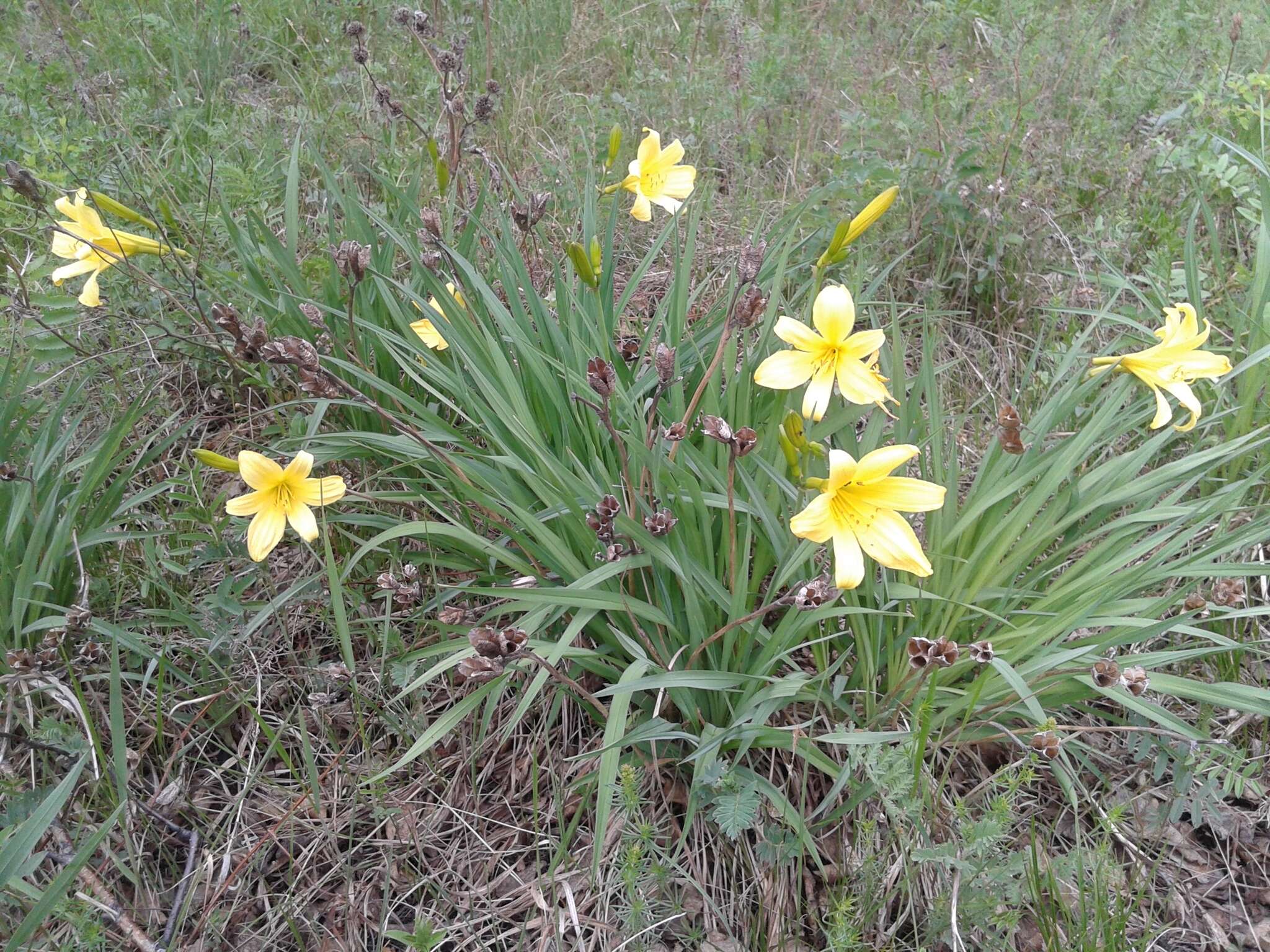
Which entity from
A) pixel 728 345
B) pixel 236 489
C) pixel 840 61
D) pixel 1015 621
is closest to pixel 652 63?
pixel 840 61

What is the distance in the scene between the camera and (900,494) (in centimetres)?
140

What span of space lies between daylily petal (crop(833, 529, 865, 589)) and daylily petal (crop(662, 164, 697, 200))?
4.23 ft

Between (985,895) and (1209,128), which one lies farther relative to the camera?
(1209,128)

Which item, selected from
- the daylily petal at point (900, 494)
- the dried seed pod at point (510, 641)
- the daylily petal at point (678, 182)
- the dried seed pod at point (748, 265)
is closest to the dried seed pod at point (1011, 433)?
the daylily petal at point (900, 494)

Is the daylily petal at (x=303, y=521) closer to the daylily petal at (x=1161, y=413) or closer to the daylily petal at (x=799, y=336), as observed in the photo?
the daylily petal at (x=799, y=336)

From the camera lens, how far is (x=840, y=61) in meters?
3.90

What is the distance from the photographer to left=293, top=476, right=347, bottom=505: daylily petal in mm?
1583

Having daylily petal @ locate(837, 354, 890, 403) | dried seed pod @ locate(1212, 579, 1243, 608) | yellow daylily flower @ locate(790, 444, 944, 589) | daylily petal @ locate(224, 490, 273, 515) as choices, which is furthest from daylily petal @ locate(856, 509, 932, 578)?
daylily petal @ locate(224, 490, 273, 515)

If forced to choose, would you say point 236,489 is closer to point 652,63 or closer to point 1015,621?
point 1015,621

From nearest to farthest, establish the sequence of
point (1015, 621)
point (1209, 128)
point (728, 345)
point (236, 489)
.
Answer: point (1015, 621) < point (728, 345) < point (236, 489) < point (1209, 128)

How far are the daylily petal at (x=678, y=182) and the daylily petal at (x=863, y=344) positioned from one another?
0.96 m

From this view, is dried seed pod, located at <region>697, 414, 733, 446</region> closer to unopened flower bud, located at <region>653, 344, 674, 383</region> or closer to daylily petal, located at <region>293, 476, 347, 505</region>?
unopened flower bud, located at <region>653, 344, 674, 383</region>

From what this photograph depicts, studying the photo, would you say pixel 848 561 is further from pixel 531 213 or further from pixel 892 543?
pixel 531 213

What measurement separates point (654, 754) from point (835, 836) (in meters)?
0.40
